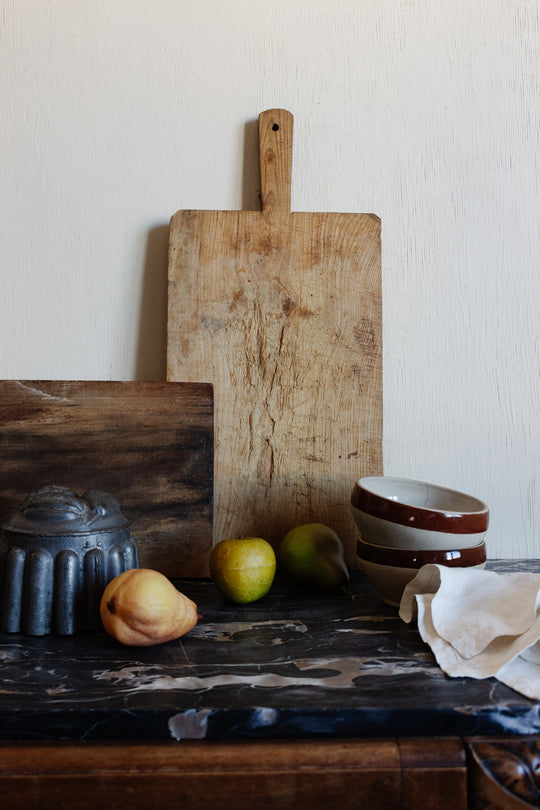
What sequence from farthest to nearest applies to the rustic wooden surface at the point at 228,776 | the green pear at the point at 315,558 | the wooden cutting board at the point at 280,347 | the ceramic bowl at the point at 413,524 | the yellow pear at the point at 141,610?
1. the wooden cutting board at the point at 280,347
2. the green pear at the point at 315,558
3. the ceramic bowl at the point at 413,524
4. the yellow pear at the point at 141,610
5. the rustic wooden surface at the point at 228,776

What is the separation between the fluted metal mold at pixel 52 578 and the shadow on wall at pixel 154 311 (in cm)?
37

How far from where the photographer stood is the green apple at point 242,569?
810mm

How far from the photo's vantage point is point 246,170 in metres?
1.05

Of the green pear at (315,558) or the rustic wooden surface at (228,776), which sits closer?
the rustic wooden surface at (228,776)

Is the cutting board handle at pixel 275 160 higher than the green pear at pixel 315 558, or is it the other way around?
the cutting board handle at pixel 275 160

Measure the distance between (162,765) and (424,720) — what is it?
23cm

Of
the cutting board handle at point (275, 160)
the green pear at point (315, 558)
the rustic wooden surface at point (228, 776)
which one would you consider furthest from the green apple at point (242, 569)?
the cutting board handle at point (275, 160)

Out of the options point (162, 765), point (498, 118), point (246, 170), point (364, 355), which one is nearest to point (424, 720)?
point (162, 765)

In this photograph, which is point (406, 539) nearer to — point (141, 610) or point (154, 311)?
point (141, 610)

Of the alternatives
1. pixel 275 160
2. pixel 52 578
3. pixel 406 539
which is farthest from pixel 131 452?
pixel 275 160

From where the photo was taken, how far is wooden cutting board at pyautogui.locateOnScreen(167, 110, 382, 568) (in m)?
1.00

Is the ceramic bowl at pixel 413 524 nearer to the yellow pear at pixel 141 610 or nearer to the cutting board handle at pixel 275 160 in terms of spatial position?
the yellow pear at pixel 141 610

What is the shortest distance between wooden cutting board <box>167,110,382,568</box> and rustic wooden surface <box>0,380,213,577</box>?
62 mm

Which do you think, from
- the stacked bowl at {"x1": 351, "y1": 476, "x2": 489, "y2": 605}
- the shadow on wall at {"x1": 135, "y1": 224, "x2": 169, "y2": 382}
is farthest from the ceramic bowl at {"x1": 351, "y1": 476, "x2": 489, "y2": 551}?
the shadow on wall at {"x1": 135, "y1": 224, "x2": 169, "y2": 382}
